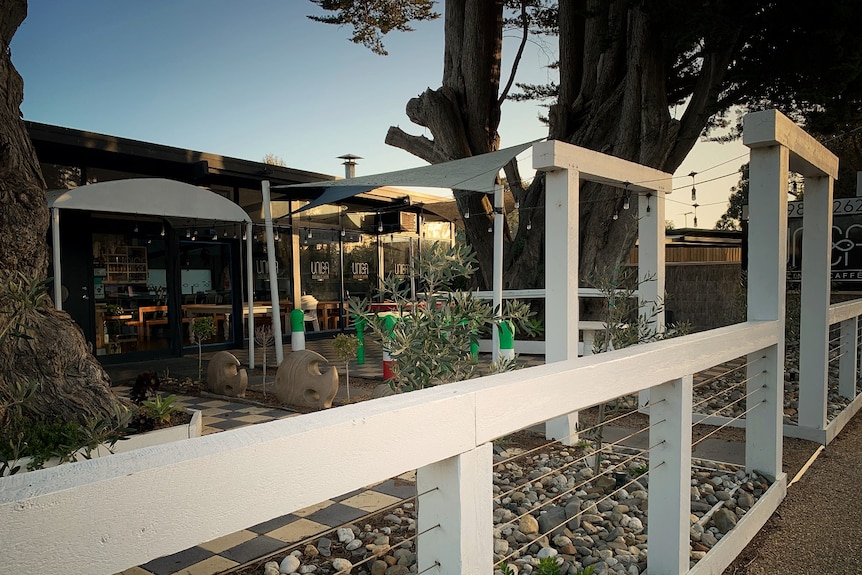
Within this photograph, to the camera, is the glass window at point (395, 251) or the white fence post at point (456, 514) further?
the glass window at point (395, 251)

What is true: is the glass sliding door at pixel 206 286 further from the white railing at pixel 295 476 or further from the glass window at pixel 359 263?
the white railing at pixel 295 476

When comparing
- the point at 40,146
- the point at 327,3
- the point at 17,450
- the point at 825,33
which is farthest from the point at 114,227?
the point at 825,33

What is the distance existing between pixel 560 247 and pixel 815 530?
6.97 ft

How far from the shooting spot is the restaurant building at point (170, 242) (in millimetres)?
8195

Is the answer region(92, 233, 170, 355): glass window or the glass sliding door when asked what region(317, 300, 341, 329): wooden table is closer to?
the glass sliding door

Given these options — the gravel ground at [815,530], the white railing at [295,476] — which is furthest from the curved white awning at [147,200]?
the gravel ground at [815,530]

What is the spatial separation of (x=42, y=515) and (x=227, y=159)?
10.4 m

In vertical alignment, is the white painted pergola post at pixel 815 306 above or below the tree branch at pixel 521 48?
below

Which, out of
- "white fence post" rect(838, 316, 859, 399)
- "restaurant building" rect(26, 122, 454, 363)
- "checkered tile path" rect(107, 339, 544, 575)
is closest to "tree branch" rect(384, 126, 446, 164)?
"restaurant building" rect(26, 122, 454, 363)

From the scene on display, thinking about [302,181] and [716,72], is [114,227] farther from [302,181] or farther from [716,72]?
[716,72]

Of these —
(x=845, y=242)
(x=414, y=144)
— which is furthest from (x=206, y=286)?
(x=845, y=242)

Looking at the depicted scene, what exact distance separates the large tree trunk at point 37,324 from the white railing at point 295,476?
3.49 metres

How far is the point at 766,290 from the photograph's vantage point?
3.63m

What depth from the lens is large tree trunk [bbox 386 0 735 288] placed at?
28.3ft
